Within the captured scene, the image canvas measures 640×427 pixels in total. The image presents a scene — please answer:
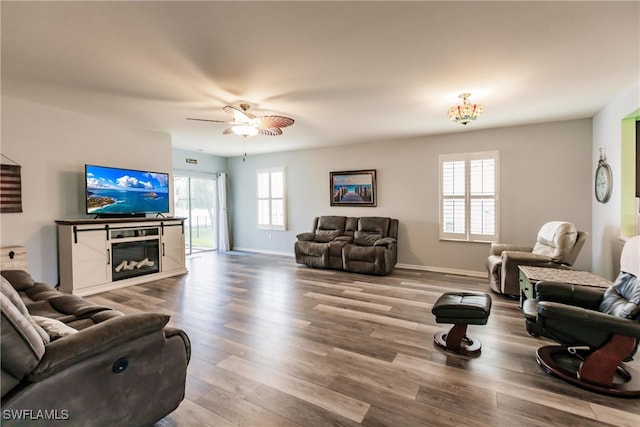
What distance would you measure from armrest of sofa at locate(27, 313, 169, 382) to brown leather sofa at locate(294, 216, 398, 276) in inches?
160

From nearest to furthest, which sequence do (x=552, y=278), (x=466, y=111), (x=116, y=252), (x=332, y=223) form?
1. (x=552, y=278)
2. (x=466, y=111)
3. (x=116, y=252)
4. (x=332, y=223)

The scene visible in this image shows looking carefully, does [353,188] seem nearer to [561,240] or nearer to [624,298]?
[561,240]

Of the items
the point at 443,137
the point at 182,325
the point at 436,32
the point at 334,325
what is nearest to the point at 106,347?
the point at 182,325

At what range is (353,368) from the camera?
2252 millimetres

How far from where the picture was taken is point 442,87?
3277 mm

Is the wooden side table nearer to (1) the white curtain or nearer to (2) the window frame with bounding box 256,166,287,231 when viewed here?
(2) the window frame with bounding box 256,166,287,231

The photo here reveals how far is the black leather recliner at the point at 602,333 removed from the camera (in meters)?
1.94

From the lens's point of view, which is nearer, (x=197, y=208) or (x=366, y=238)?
(x=366, y=238)

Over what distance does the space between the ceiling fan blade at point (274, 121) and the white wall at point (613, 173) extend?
144 inches

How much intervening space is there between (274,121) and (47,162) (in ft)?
10.3

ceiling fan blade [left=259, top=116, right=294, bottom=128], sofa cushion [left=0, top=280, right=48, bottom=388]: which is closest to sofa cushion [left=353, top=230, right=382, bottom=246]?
ceiling fan blade [left=259, top=116, right=294, bottom=128]

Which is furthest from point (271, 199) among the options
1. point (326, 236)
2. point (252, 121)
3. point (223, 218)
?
point (252, 121)

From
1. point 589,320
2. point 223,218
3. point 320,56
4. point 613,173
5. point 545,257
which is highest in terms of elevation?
point 320,56

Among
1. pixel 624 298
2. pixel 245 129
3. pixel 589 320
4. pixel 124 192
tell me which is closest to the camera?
pixel 589 320
